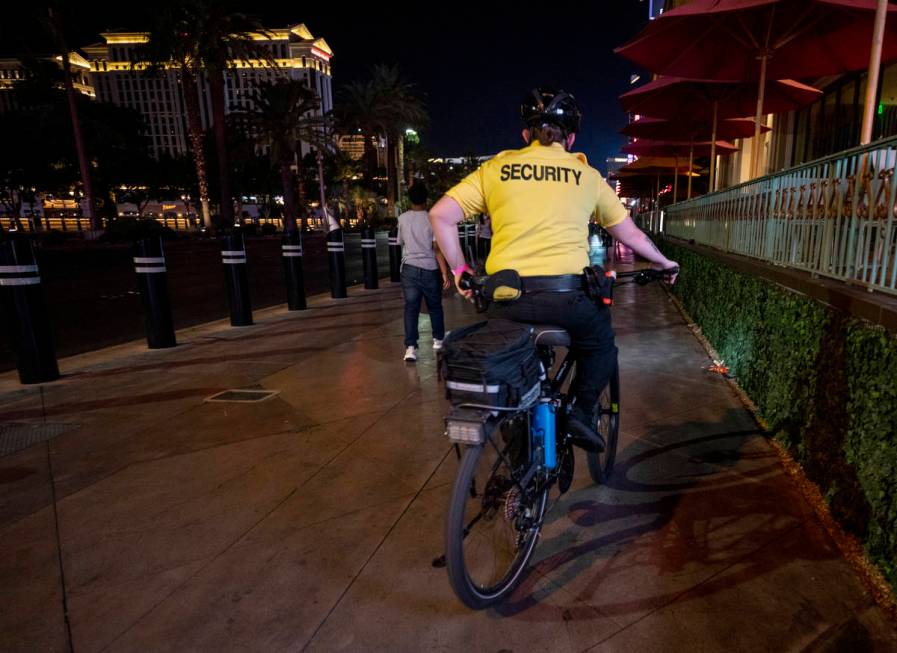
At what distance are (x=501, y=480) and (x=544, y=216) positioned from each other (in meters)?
1.18

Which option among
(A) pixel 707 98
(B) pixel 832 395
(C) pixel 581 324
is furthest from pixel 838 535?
(A) pixel 707 98

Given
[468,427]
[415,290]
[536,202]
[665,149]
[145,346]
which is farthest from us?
[665,149]

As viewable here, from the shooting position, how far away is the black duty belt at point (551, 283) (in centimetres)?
262

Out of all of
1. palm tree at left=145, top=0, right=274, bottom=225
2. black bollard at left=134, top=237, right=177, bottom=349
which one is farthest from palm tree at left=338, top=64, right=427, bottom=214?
black bollard at left=134, top=237, right=177, bottom=349

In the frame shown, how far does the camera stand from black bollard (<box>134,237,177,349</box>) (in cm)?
698

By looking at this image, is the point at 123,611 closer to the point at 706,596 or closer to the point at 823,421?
the point at 706,596

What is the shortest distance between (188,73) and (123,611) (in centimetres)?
3773

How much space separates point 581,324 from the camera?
8.75 feet

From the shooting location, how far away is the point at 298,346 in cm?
739

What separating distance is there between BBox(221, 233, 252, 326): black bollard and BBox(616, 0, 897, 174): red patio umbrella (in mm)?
6041

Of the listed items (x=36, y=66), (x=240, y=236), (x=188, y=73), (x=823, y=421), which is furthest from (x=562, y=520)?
(x=36, y=66)

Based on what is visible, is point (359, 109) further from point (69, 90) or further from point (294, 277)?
point (294, 277)

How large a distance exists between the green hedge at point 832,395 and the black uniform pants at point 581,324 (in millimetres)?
1131

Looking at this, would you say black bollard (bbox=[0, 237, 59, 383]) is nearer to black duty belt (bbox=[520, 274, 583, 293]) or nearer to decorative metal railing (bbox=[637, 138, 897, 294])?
Answer: black duty belt (bbox=[520, 274, 583, 293])
